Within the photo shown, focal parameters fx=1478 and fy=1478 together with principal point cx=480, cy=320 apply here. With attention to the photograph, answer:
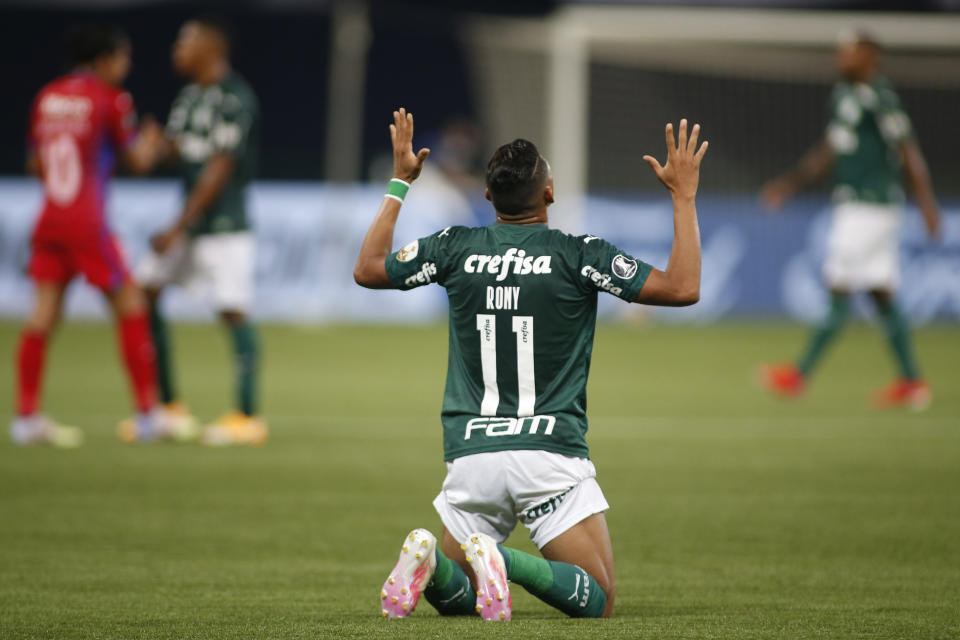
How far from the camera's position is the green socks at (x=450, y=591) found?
4.25 m

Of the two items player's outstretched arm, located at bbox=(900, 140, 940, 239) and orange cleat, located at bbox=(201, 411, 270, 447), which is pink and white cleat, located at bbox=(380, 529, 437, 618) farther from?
player's outstretched arm, located at bbox=(900, 140, 940, 239)

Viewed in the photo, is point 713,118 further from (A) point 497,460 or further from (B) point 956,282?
(A) point 497,460

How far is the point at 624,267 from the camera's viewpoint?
428 cm

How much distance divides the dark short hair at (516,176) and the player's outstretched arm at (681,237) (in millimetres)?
355

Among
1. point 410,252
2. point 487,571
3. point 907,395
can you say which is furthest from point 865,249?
point 487,571

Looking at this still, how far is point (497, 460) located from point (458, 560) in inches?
16.1

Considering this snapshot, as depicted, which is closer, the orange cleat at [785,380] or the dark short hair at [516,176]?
the dark short hair at [516,176]

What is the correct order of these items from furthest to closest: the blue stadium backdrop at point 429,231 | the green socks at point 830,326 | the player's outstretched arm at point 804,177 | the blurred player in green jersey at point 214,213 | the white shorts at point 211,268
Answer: the blue stadium backdrop at point 429,231
the player's outstretched arm at point 804,177
the green socks at point 830,326
the white shorts at point 211,268
the blurred player in green jersey at point 214,213

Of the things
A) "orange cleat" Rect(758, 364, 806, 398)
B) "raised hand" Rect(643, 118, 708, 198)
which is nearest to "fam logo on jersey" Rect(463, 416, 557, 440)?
"raised hand" Rect(643, 118, 708, 198)

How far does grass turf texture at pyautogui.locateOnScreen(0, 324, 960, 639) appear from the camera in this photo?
14.3 ft

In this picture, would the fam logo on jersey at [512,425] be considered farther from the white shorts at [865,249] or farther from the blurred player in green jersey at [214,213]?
the white shorts at [865,249]

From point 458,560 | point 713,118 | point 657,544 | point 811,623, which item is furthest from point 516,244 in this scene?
point 713,118

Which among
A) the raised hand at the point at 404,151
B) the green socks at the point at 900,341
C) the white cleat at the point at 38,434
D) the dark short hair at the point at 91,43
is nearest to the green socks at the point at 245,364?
the white cleat at the point at 38,434

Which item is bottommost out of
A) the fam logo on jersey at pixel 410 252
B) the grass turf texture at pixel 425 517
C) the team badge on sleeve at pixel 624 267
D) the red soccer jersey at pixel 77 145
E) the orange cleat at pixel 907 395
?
the grass turf texture at pixel 425 517
